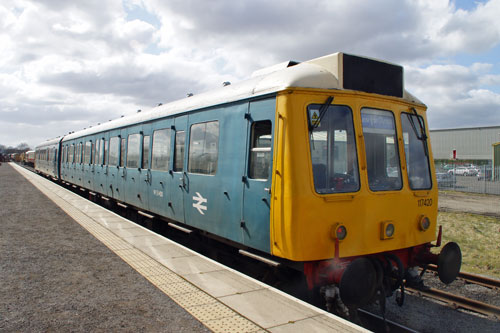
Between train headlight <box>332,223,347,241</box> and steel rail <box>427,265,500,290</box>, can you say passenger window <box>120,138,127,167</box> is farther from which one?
steel rail <box>427,265,500,290</box>

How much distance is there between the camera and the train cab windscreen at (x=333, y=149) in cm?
476

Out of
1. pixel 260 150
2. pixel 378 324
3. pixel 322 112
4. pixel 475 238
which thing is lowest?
pixel 378 324

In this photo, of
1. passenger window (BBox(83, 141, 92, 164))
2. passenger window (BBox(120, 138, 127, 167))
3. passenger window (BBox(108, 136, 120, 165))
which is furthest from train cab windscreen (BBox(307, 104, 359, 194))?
passenger window (BBox(83, 141, 92, 164))

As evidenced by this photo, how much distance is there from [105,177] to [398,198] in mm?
9936

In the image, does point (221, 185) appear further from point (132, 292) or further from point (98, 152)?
point (98, 152)

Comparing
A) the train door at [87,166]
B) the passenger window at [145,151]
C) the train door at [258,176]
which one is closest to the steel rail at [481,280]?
the train door at [258,176]

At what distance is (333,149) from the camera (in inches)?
193

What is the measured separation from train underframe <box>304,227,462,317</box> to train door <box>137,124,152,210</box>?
525 centimetres

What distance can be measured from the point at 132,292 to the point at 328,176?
2773 millimetres

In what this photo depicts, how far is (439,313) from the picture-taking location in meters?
5.71

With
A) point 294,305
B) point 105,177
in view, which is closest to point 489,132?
point 105,177

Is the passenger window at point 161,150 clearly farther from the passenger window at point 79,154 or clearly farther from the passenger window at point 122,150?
the passenger window at point 79,154

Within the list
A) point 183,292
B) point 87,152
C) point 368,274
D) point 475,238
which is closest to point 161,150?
point 183,292

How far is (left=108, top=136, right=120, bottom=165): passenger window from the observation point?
11658 millimetres
